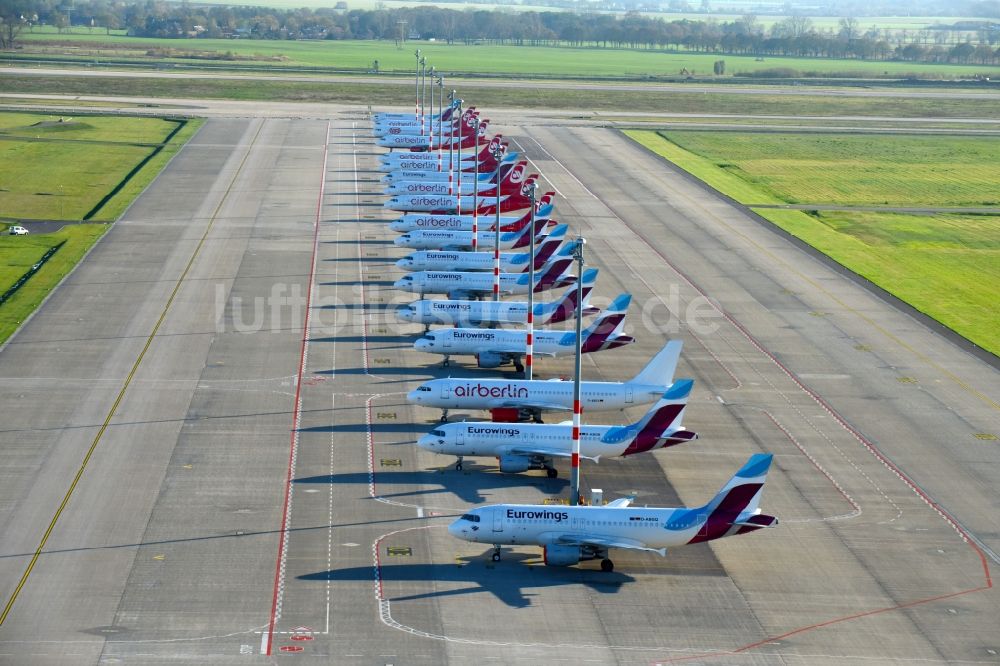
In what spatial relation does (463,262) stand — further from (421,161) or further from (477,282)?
(421,161)

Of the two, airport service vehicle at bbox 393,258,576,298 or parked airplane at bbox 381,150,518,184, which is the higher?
parked airplane at bbox 381,150,518,184

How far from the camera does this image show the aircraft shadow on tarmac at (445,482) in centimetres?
7575

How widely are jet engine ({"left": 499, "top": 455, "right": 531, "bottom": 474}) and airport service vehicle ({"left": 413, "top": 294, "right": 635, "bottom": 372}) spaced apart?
792 inches

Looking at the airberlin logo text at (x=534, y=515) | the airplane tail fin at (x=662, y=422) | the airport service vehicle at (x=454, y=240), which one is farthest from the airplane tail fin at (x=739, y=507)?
the airport service vehicle at (x=454, y=240)

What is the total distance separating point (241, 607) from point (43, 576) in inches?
422

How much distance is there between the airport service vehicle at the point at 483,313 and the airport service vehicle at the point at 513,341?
559cm

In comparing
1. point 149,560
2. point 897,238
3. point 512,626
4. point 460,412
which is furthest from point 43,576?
point 897,238

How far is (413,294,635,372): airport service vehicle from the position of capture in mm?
97188

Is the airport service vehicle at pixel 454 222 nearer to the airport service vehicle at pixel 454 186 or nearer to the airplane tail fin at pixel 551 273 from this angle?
the airport service vehicle at pixel 454 186

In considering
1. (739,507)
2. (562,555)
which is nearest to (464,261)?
(562,555)

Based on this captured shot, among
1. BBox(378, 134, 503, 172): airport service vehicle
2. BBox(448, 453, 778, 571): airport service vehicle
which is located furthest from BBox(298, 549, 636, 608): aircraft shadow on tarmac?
BBox(378, 134, 503, 172): airport service vehicle

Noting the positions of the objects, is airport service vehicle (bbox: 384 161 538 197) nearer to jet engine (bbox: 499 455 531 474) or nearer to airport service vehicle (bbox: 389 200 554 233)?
airport service vehicle (bbox: 389 200 554 233)

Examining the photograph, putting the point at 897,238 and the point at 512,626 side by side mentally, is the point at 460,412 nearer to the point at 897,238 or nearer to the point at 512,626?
the point at 512,626

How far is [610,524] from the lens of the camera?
6662 cm
